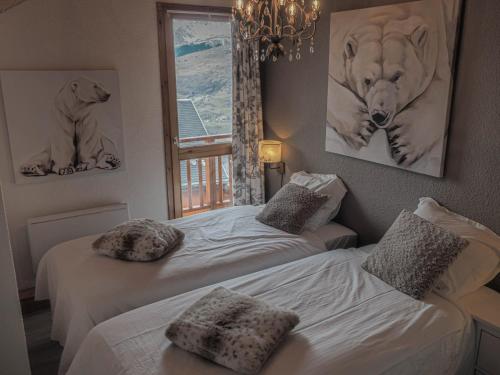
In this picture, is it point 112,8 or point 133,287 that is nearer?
point 133,287

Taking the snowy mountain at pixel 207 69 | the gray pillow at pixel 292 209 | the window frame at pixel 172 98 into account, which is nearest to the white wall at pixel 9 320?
the gray pillow at pixel 292 209

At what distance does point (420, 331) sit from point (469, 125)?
4.05 feet

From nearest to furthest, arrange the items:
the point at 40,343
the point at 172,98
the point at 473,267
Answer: the point at 473,267, the point at 40,343, the point at 172,98

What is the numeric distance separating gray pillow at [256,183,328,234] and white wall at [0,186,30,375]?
6.12 feet

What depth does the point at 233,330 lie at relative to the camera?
6.16ft

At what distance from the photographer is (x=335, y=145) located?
346cm

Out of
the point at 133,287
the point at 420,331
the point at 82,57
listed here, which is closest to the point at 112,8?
the point at 82,57

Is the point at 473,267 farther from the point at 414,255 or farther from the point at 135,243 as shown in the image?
the point at 135,243

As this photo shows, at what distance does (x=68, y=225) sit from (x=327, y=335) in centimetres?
246

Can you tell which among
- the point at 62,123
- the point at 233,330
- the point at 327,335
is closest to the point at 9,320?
the point at 233,330

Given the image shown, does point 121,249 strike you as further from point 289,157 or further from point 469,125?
point 469,125

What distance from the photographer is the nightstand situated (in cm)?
213

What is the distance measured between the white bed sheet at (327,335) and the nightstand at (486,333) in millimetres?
60

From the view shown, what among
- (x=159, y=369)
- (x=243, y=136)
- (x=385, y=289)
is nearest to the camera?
(x=159, y=369)
